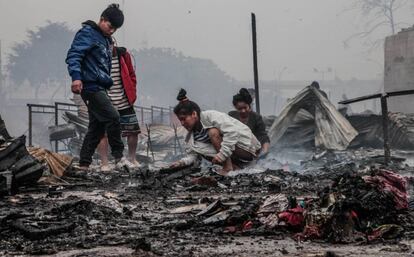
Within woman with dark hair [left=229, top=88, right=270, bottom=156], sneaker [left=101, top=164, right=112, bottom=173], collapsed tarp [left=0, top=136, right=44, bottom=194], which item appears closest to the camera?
collapsed tarp [left=0, top=136, right=44, bottom=194]

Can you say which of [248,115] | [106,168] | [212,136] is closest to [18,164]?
[106,168]

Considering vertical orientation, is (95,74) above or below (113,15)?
below

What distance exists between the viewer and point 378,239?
2.39 meters

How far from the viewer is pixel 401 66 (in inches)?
875

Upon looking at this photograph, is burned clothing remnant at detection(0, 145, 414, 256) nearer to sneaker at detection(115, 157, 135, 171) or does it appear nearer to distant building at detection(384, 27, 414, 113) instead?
sneaker at detection(115, 157, 135, 171)

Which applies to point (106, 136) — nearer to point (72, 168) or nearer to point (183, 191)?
point (72, 168)

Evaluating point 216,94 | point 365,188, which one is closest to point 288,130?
point 365,188

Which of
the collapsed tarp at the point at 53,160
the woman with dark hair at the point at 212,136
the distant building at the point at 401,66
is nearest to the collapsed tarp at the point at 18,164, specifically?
the collapsed tarp at the point at 53,160

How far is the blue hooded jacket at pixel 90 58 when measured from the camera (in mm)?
5961

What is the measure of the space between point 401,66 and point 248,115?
1640cm

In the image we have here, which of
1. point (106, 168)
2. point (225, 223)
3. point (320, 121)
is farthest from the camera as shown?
point (320, 121)

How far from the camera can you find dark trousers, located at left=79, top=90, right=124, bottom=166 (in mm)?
5965

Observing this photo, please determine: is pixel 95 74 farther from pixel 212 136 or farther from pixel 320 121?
pixel 320 121

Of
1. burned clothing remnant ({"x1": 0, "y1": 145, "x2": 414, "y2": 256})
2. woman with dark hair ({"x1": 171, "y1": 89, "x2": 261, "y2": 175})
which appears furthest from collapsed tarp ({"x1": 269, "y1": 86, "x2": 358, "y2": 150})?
burned clothing remnant ({"x1": 0, "y1": 145, "x2": 414, "y2": 256})
